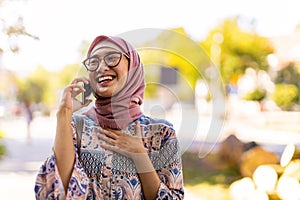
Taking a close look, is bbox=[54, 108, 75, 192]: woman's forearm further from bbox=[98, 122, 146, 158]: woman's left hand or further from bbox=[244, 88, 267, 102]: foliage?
bbox=[244, 88, 267, 102]: foliage

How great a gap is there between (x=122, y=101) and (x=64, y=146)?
0.41ft

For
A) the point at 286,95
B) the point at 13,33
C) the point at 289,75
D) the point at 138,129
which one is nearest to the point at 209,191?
the point at 13,33

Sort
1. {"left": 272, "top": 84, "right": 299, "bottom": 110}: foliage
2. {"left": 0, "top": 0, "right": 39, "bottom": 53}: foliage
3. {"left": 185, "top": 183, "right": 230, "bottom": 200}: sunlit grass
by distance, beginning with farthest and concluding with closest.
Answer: {"left": 272, "top": 84, "right": 299, "bottom": 110}: foliage
{"left": 185, "top": 183, "right": 230, "bottom": 200}: sunlit grass
{"left": 0, "top": 0, "right": 39, "bottom": 53}: foliage

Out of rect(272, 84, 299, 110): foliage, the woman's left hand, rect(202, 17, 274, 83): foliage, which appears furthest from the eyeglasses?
rect(272, 84, 299, 110): foliage

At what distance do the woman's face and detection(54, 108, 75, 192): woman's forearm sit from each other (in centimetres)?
7

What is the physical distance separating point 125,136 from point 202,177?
2.35 m

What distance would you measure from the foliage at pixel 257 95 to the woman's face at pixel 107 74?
4.39 metres

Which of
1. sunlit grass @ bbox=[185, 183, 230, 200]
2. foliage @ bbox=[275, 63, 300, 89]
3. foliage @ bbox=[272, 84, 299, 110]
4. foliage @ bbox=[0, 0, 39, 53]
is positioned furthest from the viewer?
foliage @ bbox=[272, 84, 299, 110]

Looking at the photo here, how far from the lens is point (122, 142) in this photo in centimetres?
76

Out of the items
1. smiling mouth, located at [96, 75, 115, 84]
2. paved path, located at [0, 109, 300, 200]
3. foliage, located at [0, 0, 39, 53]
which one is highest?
Result: foliage, located at [0, 0, 39, 53]

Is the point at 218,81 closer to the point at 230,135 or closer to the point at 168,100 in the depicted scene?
the point at 168,100

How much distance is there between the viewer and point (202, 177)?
9.98 ft

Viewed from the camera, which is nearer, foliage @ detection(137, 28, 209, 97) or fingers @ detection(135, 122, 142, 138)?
fingers @ detection(135, 122, 142, 138)

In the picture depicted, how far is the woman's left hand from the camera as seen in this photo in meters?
0.75
